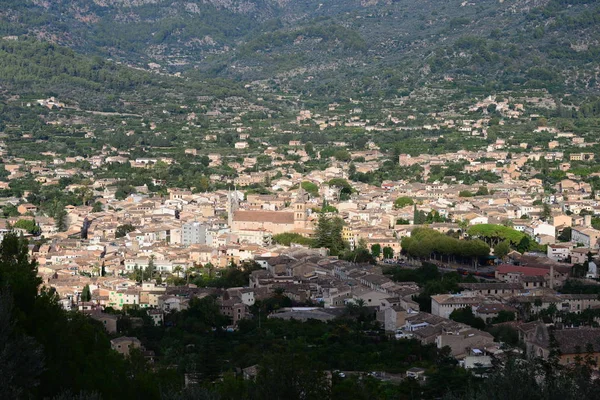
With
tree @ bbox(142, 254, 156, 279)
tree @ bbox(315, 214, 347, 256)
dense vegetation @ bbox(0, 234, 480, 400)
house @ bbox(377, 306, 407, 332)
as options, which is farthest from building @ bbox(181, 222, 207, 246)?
house @ bbox(377, 306, 407, 332)

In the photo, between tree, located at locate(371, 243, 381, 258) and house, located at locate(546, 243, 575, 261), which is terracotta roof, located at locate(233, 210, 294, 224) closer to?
tree, located at locate(371, 243, 381, 258)

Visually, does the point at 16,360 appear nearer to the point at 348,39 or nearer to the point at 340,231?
the point at 340,231

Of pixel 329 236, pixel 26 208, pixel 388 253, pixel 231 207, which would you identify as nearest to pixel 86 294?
pixel 329 236

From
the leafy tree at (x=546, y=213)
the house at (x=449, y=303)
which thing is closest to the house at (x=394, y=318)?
the house at (x=449, y=303)

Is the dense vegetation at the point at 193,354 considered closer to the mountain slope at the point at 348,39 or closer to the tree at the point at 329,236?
the tree at the point at 329,236

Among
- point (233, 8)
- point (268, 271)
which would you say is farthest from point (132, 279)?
point (233, 8)
